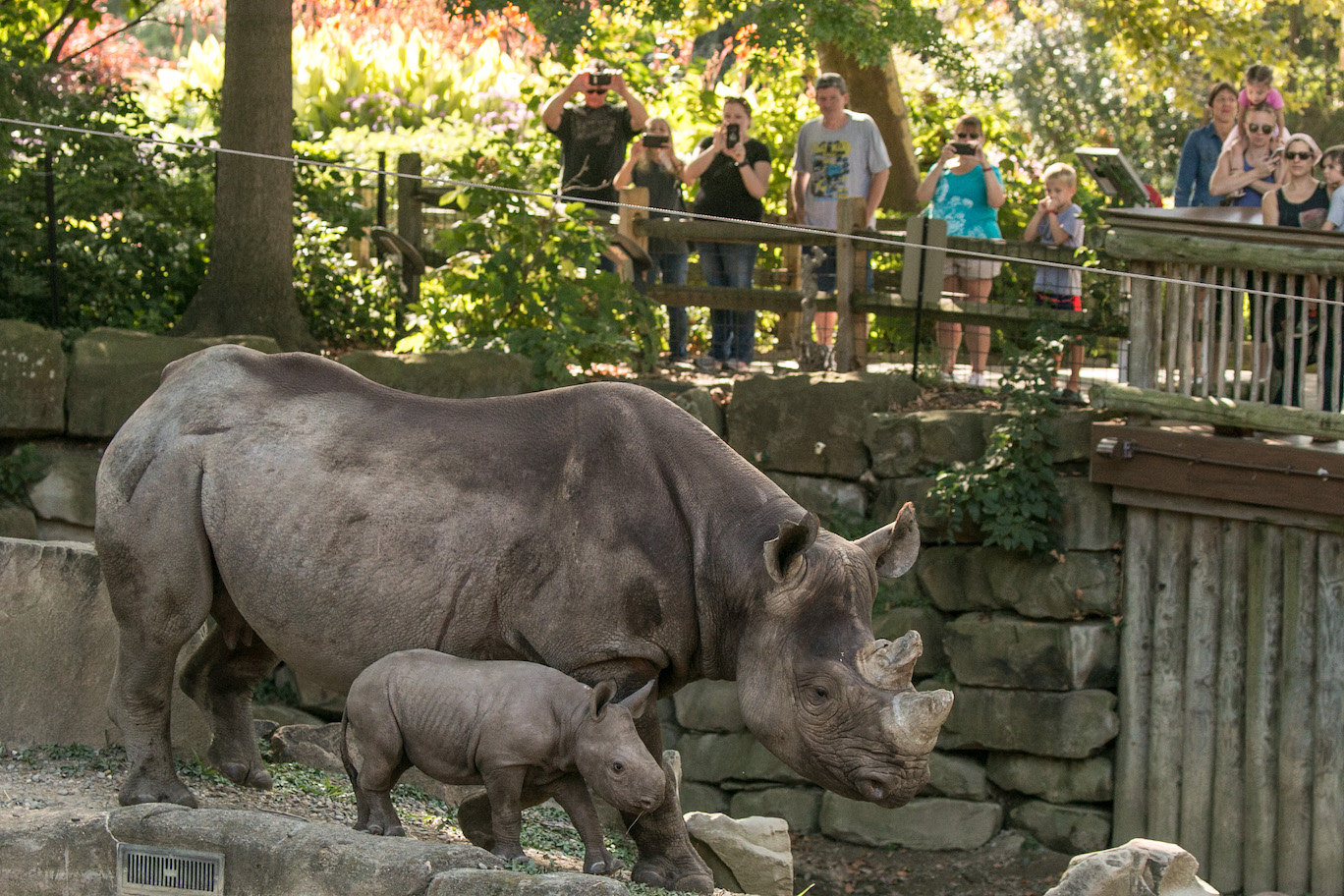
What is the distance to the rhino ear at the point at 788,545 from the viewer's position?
16.5 ft

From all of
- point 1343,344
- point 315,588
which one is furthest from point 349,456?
point 1343,344

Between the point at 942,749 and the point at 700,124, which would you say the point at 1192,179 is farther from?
the point at 700,124

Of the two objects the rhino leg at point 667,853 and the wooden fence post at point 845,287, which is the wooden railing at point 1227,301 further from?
the rhino leg at point 667,853

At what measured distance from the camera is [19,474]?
10188mm

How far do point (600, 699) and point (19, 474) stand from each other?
6.59 metres

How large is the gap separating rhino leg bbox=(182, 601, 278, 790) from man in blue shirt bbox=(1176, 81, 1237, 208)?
7.50 metres

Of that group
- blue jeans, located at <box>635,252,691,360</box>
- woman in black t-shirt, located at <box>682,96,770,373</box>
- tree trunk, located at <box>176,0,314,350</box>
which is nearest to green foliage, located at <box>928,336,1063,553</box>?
woman in black t-shirt, located at <box>682,96,770,373</box>

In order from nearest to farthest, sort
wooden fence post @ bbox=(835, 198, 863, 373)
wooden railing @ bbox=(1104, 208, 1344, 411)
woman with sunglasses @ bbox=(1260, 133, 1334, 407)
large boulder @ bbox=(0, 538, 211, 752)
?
large boulder @ bbox=(0, 538, 211, 752), wooden railing @ bbox=(1104, 208, 1344, 411), woman with sunglasses @ bbox=(1260, 133, 1334, 407), wooden fence post @ bbox=(835, 198, 863, 373)

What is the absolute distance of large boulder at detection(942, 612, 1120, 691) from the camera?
33.0 feet

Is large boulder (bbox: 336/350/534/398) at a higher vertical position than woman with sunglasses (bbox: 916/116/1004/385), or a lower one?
lower

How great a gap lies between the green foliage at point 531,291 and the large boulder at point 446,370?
0.90ft

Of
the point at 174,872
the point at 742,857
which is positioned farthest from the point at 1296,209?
the point at 174,872

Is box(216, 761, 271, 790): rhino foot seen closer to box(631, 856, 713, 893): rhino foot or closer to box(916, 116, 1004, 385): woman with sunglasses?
box(631, 856, 713, 893): rhino foot

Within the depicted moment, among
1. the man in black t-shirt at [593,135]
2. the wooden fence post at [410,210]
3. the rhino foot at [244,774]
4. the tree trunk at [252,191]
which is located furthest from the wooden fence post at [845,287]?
the rhino foot at [244,774]
